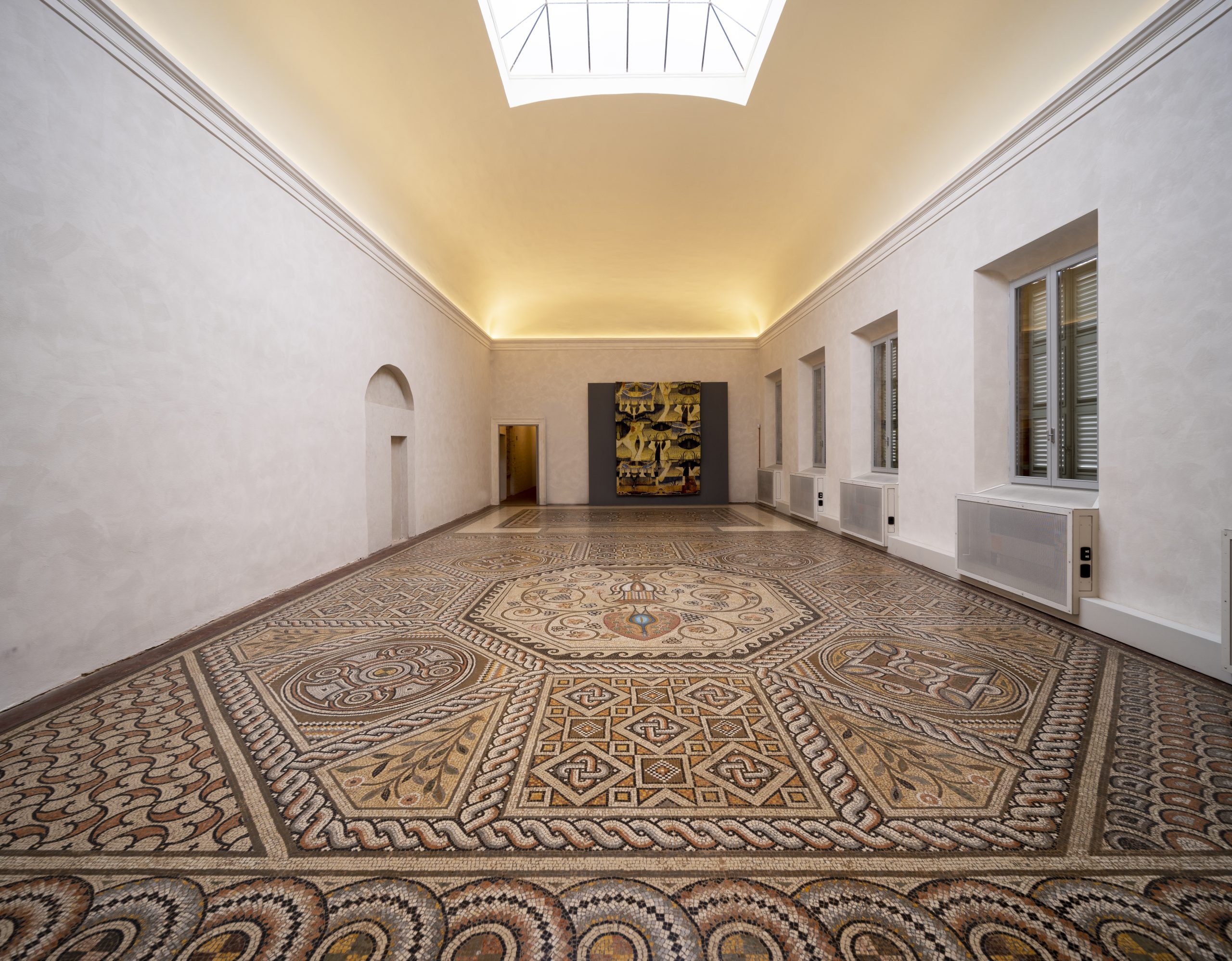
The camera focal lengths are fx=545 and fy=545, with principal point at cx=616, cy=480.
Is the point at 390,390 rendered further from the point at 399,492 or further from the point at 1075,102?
the point at 1075,102

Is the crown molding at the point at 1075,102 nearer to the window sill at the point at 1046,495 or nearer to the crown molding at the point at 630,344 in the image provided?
the window sill at the point at 1046,495

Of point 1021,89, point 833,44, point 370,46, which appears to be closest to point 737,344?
point 833,44

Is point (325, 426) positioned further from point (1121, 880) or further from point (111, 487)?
point (1121, 880)

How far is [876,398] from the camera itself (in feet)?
27.6

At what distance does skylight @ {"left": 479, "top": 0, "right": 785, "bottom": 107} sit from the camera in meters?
6.54

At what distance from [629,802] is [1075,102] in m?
5.70

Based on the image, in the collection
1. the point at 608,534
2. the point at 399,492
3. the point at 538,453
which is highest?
the point at 538,453

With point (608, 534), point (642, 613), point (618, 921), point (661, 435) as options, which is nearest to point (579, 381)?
point (661, 435)

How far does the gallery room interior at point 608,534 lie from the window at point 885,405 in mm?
100

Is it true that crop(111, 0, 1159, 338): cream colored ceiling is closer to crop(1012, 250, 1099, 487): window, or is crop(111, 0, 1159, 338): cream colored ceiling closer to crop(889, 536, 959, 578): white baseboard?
crop(1012, 250, 1099, 487): window

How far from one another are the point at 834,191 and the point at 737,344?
19.9 ft

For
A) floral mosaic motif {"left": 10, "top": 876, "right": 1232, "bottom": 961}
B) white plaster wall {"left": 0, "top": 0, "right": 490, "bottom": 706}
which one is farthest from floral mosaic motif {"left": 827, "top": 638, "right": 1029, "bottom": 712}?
white plaster wall {"left": 0, "top": 0, "right": 490, "bottom": 706}

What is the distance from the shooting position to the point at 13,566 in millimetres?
2814

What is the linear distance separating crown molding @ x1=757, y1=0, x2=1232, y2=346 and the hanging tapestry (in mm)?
6927
